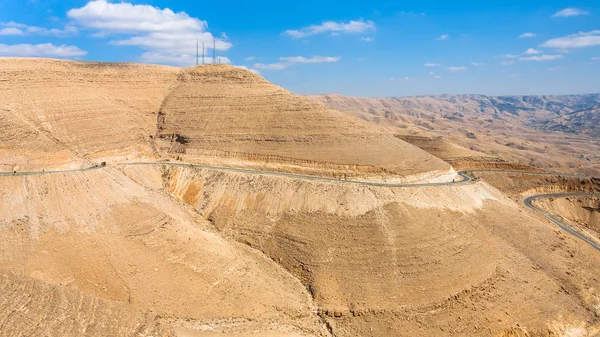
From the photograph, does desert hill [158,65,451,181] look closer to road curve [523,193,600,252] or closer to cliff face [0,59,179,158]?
cliff face [0,59,179,158]

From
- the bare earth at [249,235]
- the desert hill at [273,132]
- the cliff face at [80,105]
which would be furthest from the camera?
the desert hill at [273,132]

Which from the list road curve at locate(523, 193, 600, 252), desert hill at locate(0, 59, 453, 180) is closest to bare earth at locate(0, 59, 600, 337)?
desert hill at locate(0, 59, 453, 180)

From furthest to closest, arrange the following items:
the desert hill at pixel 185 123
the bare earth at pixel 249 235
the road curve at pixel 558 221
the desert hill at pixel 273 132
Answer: the road curve at pixel 558 221
the desert hill at pixel 273 132
the desert hill at pixel 185 123
the bare earth at pixel 249 235

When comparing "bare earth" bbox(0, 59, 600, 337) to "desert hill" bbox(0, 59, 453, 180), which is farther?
"desert hill" bbox(0, 59, 453, 180)

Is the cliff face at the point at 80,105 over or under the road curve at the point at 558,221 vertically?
over

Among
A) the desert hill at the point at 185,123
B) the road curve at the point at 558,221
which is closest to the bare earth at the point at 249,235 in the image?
the desert hill at the point at 185,123

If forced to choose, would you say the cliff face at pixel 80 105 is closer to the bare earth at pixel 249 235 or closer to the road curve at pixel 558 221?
the bare earth at pixel 249 235

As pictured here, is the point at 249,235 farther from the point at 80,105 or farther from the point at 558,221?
the point at 558,221

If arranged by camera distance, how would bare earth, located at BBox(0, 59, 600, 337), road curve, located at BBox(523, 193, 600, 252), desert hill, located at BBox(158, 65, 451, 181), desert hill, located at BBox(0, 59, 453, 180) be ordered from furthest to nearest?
road curve, located at BBox(523, 193, 600, 252), desert hill, located at BBox(158, 65, 451, 181), desert hill, located at BBox(0, 59, 453, 180), bare earth, located at BBox(0, 59, 600, 337)

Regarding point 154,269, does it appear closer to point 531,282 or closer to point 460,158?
point 531,282

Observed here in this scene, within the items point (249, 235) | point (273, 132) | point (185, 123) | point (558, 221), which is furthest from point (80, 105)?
point (558, 221)
